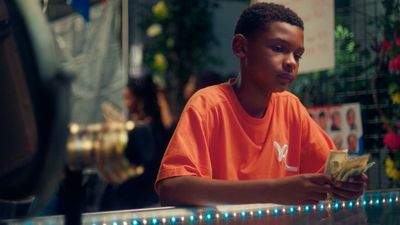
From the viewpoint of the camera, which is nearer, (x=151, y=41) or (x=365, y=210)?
(x=365, y=210)

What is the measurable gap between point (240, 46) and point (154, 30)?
3.24m

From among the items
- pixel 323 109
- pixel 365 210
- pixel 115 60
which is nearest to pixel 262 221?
pixel 365 210

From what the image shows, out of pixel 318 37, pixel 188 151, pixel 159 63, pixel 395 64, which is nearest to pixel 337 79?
pixel 395 64

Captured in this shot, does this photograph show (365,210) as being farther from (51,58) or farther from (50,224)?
(51,58)

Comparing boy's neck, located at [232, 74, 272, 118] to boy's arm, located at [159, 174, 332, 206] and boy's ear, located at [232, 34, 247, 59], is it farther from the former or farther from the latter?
boy's arm, located at [159, 174, 332, 206]

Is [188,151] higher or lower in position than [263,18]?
lower

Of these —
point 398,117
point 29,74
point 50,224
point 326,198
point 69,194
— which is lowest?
point 398,117

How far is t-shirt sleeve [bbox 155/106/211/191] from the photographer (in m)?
1.53

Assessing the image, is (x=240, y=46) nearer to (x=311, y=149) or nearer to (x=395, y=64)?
(x=311, y=149)

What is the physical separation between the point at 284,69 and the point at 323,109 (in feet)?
5.18

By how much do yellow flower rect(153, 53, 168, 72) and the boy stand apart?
10.3ft

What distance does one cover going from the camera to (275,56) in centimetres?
169

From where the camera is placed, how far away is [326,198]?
1.40 meters

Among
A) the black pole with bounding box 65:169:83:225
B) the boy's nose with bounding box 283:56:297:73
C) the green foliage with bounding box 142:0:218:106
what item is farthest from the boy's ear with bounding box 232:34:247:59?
the green foliage with bounding box 142:0:218:106
